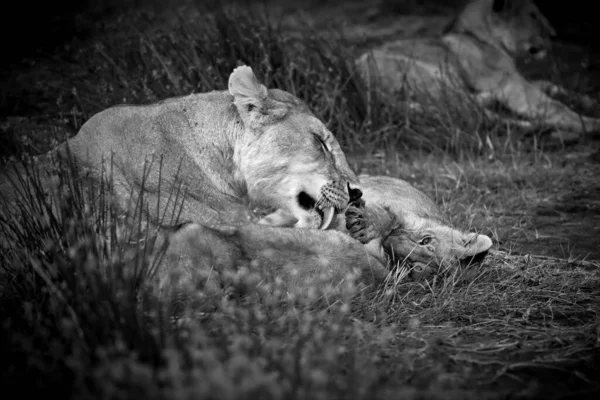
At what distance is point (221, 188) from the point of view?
374cm

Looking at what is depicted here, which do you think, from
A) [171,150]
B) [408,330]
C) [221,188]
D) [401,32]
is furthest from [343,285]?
[401,32]

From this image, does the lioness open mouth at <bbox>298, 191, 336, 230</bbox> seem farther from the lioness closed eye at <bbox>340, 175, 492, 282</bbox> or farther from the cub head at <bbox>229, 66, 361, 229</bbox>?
the lioness closed eye at <bbox>340, 175, 492, 282</bbox>

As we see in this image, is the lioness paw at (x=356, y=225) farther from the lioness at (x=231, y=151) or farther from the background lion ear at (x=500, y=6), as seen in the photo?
the background lion ear at (x=500, y=6)

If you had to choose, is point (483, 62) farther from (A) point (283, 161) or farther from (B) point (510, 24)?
(A) point (283, 161)

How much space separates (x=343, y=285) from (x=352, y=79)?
4.43 metres

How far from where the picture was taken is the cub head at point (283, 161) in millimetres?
3754

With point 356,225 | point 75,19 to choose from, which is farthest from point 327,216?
point 75,19

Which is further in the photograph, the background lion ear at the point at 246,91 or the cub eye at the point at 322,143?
the cub eye at the point at 322,143

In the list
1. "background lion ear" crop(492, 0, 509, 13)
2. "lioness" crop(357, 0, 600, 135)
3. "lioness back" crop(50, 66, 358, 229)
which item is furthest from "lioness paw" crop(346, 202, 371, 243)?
A: "background lion ear" crop(492, 0, 509, 13)

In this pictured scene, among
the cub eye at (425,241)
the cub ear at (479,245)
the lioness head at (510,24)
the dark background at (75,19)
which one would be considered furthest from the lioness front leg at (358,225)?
the lioness head at (510,24)

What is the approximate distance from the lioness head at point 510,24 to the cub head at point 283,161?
22.1ft

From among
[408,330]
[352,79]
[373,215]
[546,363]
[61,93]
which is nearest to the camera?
[546,363]

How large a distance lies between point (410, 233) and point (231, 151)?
127cm

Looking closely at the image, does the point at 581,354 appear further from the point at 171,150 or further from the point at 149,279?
the point at 171,150
